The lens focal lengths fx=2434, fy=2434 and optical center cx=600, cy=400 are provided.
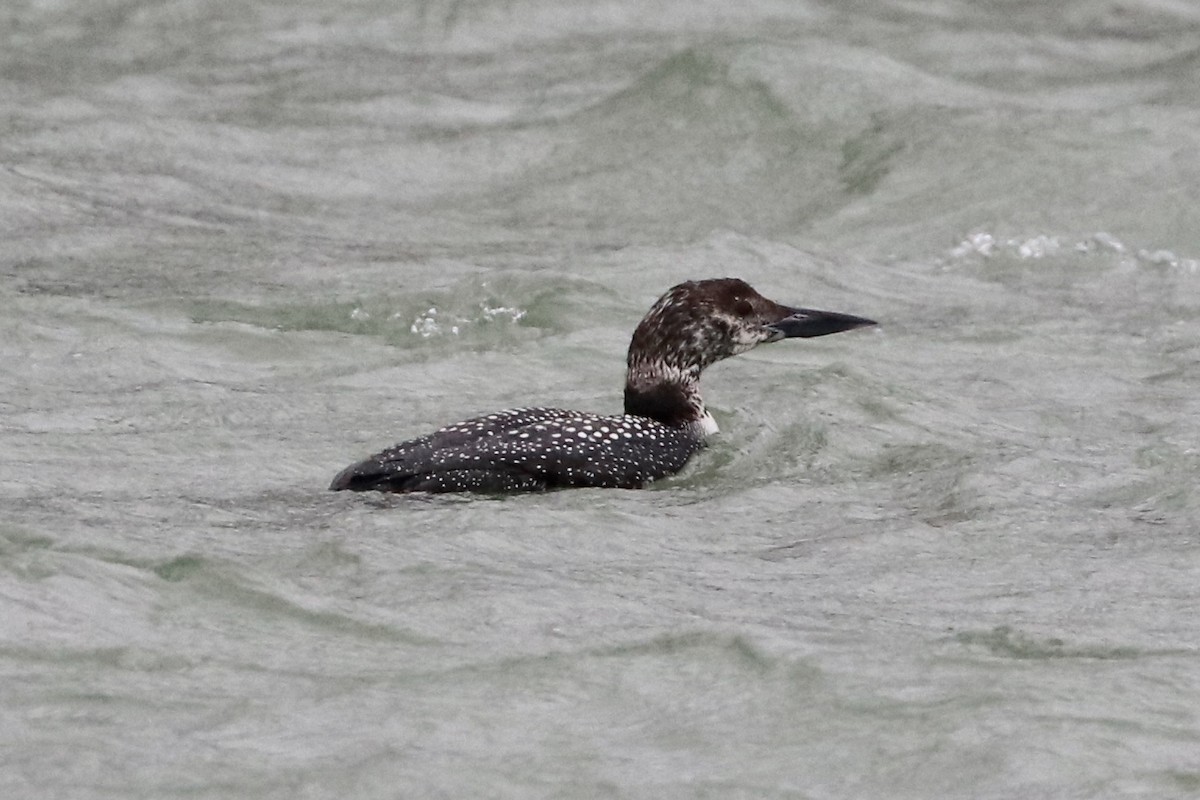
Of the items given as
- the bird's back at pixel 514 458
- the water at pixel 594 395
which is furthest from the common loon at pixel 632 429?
the water at pixel 594 395

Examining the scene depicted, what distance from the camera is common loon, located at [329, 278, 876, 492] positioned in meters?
6.53

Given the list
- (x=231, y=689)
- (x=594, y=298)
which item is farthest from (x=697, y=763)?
(x=594, y=298)

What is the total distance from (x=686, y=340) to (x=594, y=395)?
2.68 feet

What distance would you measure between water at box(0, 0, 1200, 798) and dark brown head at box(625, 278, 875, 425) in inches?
9.2

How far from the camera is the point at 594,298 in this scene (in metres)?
9.35

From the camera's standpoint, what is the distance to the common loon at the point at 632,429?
6527 millimetres

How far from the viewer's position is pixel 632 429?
7008 millimetres

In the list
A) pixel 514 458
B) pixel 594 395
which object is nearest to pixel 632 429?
pixel 514 458

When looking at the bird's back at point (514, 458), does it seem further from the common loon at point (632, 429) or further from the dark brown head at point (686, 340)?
the dark brown head at point (686, 340)

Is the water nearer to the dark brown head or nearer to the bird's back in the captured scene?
the bird's back

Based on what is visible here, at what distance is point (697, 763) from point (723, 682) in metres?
0.46

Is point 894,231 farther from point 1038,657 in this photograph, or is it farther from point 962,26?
point 1038,657

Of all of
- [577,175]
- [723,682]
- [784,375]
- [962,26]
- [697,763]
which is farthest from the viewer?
[962,26]

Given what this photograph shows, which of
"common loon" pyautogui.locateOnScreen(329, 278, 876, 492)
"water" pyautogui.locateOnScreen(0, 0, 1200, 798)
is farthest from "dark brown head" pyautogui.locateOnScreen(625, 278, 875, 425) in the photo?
"water" pyautogui.locateOnScreen(0, 0, 1200, 798)
